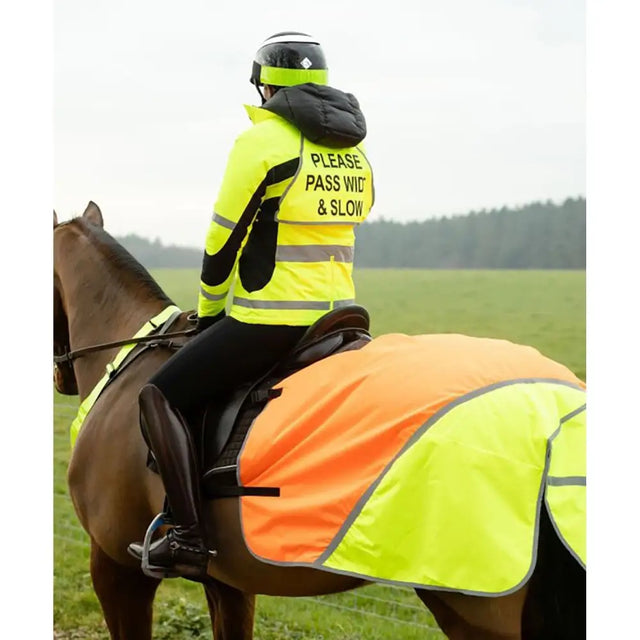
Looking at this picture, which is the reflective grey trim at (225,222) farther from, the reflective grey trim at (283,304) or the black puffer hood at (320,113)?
the black puffer hood at (320,113)

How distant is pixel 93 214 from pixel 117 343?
78 cm

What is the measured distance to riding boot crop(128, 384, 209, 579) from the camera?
3086 millimetres

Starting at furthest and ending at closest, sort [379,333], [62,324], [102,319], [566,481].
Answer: [379,333], [62,324], [102,319], [566,481]

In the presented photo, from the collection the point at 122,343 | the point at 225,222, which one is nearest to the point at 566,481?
the point at 225,222

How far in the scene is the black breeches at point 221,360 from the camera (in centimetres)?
315

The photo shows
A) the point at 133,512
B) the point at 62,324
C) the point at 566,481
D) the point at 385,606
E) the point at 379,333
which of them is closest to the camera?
the point at 566,481

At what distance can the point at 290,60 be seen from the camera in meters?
3.21

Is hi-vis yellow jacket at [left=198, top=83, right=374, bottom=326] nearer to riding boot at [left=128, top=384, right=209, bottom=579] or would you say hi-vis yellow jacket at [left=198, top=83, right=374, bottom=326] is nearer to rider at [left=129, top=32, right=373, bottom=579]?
rider at [left=129, top=32, right=373, bottom=579]

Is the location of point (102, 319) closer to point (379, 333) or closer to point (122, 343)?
point (122, 343)

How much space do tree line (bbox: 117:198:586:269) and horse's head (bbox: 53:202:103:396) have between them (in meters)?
7.15

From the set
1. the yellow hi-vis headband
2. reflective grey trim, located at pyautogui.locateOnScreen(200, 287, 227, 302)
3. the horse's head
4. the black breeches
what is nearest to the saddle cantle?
the black breeches

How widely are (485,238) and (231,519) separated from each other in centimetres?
1201

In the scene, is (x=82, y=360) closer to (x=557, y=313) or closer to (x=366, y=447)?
(x=366, y=447)

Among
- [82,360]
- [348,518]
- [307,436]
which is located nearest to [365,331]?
[307,436]
